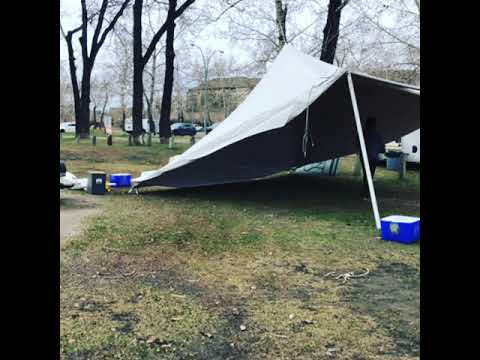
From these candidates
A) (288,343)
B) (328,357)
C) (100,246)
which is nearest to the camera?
(328,357)

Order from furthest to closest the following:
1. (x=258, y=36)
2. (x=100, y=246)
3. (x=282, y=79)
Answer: (x=258, y=36)
(x=282, y=79)
(x=100, y=246)

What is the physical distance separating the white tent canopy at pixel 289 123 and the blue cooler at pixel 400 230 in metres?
2.37

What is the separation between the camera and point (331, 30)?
17.3 meters

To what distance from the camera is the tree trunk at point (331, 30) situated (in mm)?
17016

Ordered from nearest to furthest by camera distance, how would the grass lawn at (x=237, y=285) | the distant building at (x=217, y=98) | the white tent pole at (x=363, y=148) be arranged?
the grass lawn at (x=237, y=285) < the white tent pole at (x=363, y=148) < the distant building at (x=217, y=98)

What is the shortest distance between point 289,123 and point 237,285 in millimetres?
4808

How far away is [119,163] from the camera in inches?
640

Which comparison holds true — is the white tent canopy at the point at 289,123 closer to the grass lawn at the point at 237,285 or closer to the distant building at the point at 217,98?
the grass lawn at the point at 237,285

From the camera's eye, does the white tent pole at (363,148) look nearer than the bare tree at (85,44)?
Yes

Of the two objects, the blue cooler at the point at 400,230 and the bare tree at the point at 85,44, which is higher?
the bare tree at the point at 85,44

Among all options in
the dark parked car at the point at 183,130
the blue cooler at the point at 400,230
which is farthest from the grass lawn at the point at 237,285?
the dark parked car at the point at 183,130
